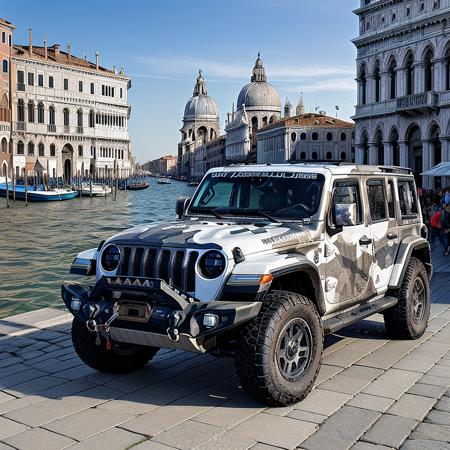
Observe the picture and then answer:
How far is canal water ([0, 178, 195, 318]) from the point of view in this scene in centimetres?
1258

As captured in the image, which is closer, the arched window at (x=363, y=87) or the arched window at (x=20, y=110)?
the arched window at (x=363, y=87)

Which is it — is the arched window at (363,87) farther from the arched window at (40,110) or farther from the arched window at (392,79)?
the arched window at (40,110)

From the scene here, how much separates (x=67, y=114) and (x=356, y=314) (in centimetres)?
7292

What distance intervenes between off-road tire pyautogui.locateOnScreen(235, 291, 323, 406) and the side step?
0.64 metres

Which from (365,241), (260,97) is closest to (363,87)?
(365,241)

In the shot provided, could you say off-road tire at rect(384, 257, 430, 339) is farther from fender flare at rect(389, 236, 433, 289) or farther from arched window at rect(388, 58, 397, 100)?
arched window at rect(388, 58, 397, 100)

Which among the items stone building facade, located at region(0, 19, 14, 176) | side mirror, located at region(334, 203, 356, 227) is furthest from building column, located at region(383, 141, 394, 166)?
stone building facade, located at region(0, 19, 14, 176)

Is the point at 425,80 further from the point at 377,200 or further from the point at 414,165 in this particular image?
the point at 377,200

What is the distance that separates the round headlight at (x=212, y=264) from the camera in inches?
185

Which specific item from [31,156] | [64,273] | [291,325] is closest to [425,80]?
[64,273]

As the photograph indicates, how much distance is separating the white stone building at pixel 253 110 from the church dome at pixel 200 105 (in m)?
31.9

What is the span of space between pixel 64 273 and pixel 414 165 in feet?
86.9

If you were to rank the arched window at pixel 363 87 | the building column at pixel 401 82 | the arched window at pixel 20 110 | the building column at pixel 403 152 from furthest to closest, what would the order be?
the arched window at pixel 20 110 → the arched window at pixel 363 87 → the building column at pixel 403 152 → the building column at pixel 401 82

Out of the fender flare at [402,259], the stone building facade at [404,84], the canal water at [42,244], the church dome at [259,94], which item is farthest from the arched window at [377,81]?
the church dome at [259,94]
